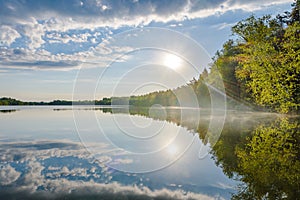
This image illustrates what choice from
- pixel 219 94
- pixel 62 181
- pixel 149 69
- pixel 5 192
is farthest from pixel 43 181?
pixel 219 94

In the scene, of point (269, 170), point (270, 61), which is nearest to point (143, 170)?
point (269, 170)

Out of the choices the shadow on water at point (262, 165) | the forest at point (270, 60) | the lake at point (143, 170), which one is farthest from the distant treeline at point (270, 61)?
the shadow on water at point (262, 165)

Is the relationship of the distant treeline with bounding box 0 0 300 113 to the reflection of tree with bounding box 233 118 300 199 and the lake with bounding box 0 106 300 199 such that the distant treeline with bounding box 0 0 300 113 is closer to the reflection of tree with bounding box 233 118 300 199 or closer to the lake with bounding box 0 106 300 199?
the lake with bounding box 0 106 300 199

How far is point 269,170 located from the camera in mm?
7750

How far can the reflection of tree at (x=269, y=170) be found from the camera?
19.3 ft

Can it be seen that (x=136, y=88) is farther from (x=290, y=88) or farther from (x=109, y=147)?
(x=290, y=88)

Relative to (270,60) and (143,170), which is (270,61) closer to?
(270,60)

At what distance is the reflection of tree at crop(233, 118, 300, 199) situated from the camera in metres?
5.89

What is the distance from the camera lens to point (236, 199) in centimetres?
555

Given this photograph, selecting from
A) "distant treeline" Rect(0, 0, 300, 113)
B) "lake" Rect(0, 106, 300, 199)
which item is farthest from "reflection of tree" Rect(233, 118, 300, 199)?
"distant treeline" Rect(0, 0, 300, 113)

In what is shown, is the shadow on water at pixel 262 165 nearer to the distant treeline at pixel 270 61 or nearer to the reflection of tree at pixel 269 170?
the reflection of tree at pixel 269 170

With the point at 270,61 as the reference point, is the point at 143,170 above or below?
below

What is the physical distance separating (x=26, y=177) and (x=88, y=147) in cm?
471

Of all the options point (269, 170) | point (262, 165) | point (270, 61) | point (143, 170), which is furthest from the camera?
point (270, 61)
